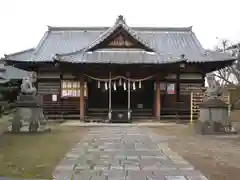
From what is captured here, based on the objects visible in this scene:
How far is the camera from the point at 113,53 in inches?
931

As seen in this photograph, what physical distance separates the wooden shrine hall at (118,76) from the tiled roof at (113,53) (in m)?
0.07

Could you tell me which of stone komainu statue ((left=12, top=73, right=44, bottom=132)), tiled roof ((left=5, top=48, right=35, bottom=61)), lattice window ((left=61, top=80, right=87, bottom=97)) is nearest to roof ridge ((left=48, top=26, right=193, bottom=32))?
tiled roof ((left=5, top=48, right=35, bottom=61))

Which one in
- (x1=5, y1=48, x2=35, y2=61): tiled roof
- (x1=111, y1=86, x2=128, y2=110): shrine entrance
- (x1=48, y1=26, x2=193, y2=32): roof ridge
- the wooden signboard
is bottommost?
(x1=111, y1=86, x2=128, y2=110): shrine entrance

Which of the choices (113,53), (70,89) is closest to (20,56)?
(70,89)

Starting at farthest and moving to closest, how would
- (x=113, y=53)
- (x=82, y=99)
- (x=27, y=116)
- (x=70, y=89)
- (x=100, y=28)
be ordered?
(x=100, y=28)
(x=70, y=89)
(x=113, y=53)
(x=82, y=99)
(x=27, y=116)

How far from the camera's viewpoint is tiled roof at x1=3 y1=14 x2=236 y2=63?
23250 mm

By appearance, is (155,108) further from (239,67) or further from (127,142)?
(239,67)

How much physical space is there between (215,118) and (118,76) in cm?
967

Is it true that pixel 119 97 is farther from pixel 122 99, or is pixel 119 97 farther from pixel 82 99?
pixel 82 99

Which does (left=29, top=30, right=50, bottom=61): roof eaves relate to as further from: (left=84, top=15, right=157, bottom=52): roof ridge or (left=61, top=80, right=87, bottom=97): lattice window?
(left=84, top=15, right=157, bottom=52): roof ridge

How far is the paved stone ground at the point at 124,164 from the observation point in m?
6.92

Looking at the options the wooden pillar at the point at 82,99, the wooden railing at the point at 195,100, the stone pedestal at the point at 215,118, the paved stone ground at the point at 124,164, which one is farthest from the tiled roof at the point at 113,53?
the paved stone ground at the point at 124,164

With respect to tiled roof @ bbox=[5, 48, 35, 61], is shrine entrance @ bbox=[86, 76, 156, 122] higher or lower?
lower

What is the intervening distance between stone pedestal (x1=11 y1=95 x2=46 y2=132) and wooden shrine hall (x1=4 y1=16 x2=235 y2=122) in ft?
23.6
